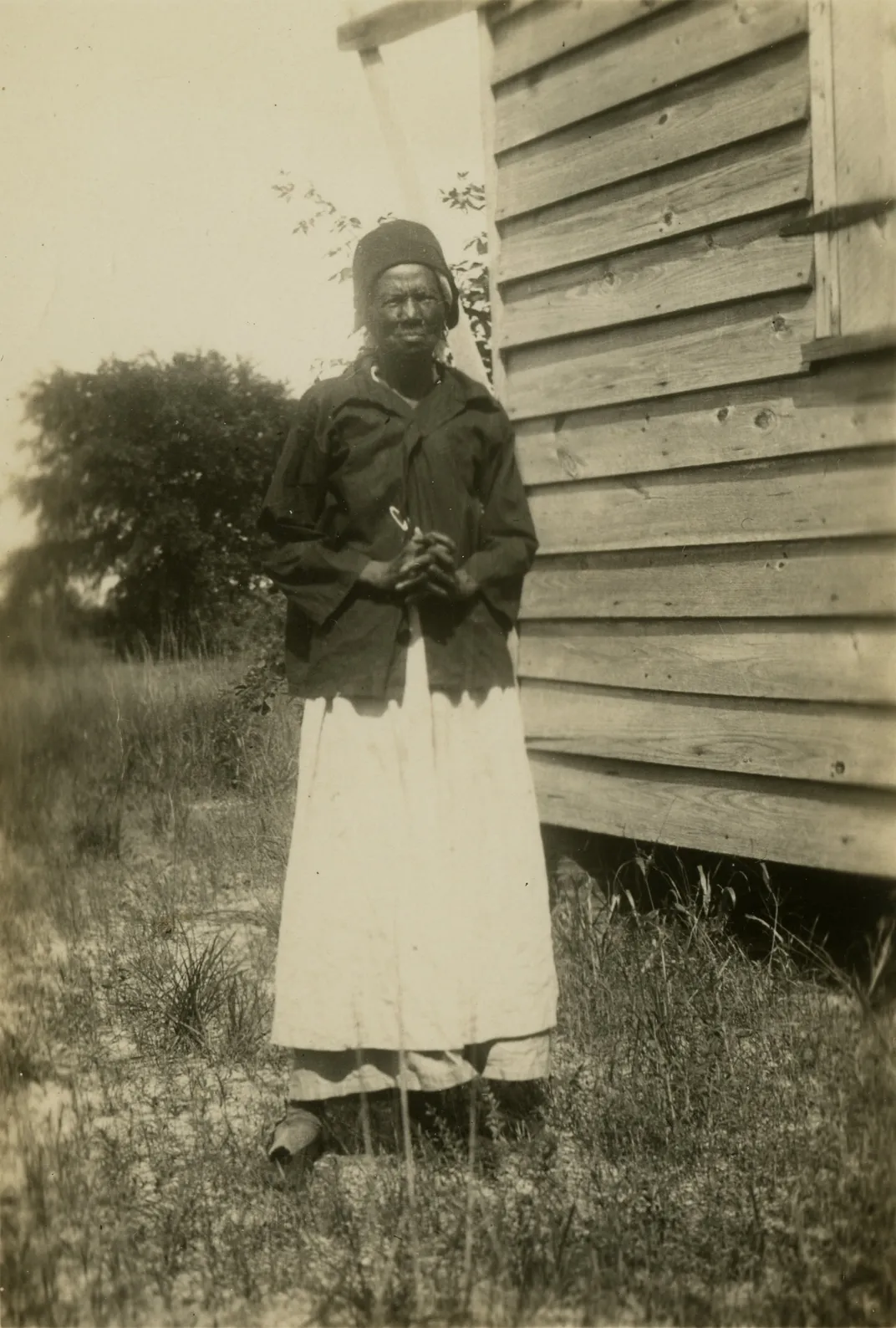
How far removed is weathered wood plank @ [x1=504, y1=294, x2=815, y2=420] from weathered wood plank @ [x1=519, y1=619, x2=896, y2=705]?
793mm

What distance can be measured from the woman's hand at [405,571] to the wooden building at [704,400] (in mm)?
Result: 1403

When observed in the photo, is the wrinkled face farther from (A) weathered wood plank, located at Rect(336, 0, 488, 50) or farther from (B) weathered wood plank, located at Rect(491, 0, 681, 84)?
(A) weathered wood plank, located at Rect(336, 0, 488, 50)

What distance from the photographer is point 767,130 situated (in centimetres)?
360

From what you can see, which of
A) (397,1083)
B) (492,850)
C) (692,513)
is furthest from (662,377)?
(397,1083)

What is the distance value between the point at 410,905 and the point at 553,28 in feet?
10.7

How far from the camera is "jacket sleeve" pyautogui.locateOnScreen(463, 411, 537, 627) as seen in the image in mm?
2912

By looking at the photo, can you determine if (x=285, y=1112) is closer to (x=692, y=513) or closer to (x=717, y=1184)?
→ (x=717, y=1184)

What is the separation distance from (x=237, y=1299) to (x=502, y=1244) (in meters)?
0.52

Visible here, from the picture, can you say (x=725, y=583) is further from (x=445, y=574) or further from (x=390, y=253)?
(x=390, y=253)

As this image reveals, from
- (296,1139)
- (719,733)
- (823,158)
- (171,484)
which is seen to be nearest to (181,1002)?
(296,1139)

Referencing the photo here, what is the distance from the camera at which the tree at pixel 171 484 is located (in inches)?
402

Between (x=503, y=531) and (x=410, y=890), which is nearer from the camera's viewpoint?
(x=410, y=890)

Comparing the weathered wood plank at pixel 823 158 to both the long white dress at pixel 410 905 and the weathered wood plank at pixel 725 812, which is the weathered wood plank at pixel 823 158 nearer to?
the weathered wood plank at pixel 725 812

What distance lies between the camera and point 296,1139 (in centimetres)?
281
